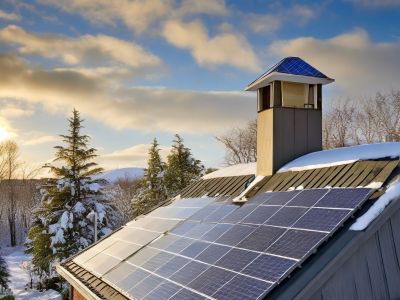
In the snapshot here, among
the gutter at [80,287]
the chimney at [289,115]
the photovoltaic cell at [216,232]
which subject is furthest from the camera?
the chimney at [289,115]

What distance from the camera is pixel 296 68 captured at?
12156mm

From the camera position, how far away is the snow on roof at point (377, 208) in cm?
652

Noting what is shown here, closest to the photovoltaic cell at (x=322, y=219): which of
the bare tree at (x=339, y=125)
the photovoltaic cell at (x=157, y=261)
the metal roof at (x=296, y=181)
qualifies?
the metal roof at (x=296, y=181)

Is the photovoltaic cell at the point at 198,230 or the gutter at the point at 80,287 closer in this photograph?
the photovoltaic cell at the point at 198,230

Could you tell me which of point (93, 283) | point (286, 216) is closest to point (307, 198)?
point (286, 216)

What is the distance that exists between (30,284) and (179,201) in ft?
77.1

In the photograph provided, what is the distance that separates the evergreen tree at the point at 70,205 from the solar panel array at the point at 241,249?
695 inches

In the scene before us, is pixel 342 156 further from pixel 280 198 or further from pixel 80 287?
pixel 80 287

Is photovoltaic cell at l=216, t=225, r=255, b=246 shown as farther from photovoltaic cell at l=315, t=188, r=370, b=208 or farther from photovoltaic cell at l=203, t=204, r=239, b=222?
photovoltaic cell at l=315, t=188, r=370, b=208

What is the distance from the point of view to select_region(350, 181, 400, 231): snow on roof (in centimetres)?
652

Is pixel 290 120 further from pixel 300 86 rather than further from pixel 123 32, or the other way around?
pixel 123 32

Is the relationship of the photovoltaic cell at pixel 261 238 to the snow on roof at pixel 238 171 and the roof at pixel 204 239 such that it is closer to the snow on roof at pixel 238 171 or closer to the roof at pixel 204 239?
the roof at pixel 204 239

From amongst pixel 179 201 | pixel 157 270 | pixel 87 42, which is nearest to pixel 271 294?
pixel 157 270

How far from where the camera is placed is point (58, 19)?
12.8 meters
